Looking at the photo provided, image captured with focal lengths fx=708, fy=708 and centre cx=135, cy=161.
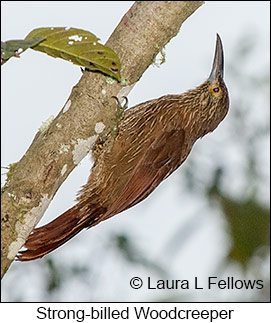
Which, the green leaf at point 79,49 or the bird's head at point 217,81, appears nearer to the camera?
the green leaf at point 79,49

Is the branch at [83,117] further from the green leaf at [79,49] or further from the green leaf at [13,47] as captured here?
the green leaf at [13,47]

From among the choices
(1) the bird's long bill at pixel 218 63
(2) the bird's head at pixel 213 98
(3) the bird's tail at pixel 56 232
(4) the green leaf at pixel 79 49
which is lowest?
(3) the bird's tail at pixel 56 232

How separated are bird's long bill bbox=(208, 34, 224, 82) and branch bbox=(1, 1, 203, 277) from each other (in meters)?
1.61

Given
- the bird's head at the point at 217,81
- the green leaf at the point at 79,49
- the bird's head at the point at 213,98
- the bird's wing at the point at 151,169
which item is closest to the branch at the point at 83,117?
the green leaf at the point at 79,49

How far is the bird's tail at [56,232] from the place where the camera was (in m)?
3.28

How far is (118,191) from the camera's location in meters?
3.72

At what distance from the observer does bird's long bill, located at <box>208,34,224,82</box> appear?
173 inches

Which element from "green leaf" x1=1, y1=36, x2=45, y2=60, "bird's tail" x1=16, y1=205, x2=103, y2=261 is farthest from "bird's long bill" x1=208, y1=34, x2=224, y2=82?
"green leaf" x1=1, y1=36, x2=45, y2=60

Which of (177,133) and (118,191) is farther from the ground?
(177,133)

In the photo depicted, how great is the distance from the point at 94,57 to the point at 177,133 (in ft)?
4.78

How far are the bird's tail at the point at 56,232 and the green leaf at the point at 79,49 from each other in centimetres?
97

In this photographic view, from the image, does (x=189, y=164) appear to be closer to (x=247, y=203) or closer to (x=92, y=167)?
(x=247, y=203)

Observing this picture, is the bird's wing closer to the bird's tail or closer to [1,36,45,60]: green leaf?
the bird's tail
